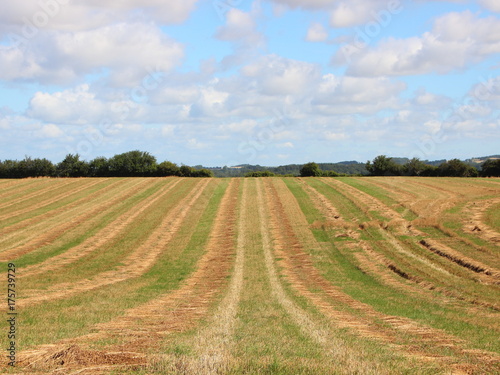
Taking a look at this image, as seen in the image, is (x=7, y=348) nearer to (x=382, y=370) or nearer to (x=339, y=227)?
(x=382, y=370)

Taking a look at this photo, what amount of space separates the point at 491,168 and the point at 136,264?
9382cm

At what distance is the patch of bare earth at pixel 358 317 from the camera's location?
1087cm

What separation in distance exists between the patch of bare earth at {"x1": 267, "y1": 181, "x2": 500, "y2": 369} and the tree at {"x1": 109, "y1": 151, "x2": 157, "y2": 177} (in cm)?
8384

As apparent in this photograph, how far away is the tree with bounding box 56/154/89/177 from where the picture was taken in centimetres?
11612

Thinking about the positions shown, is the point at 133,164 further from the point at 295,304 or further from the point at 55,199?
the point at 295,304

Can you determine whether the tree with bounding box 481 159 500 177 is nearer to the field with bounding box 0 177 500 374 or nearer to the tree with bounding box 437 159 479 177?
the tree with bounding box 437 159 479 177

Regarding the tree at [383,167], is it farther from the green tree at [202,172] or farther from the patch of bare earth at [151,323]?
the patch of bare earth at [151,323]

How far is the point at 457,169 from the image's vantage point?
110812 millimetres

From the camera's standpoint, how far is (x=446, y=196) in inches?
1967

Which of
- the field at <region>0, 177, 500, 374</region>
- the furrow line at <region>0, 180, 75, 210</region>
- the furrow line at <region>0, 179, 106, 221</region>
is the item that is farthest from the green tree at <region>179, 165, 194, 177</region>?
the field at <region>0, 177, 500, 374</region>

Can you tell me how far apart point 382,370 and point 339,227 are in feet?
100

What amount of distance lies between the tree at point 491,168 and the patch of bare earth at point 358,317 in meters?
79.4

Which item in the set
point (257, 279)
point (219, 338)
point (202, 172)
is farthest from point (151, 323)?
point (202, 172)

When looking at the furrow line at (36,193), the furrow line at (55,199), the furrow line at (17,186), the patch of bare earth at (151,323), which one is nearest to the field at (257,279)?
the patch of bare earth at (151,323)
